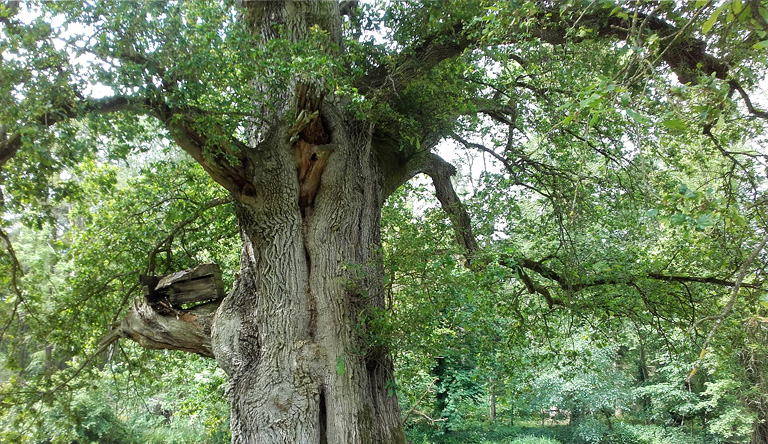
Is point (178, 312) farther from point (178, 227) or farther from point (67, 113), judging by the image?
point (67, 113)

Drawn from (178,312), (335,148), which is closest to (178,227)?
(178,312)

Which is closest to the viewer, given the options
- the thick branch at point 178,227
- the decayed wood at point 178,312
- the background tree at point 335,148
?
the background tree at point 335,148

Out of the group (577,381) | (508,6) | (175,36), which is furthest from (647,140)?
(577,381)

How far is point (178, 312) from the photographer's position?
5008 mm

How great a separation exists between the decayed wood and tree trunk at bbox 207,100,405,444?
414 mm

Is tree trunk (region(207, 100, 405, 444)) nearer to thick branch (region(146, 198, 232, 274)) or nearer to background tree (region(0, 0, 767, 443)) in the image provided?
background tree (region(0, 0, 767, 443))

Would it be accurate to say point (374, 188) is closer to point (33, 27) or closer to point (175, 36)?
point (175, 36)

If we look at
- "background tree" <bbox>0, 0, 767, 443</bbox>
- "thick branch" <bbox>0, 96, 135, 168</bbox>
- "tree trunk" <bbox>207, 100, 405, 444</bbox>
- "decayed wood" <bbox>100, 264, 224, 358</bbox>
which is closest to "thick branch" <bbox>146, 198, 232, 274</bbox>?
"background tree" <bbox>0, 0, 767, 443</bbox>

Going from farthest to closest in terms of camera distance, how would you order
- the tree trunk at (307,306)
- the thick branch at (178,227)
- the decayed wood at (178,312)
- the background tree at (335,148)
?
the thick branch at (178,227)
the decayed wood at (178,312)
the tree trunk at (307,306)
the background tree at (335,148)

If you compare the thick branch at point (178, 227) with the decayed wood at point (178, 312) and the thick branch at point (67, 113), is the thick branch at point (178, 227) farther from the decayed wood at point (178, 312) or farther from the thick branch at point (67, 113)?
the thick branch at point (67, 113)

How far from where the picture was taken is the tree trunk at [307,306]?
13.2ft

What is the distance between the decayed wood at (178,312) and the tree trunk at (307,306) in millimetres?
414

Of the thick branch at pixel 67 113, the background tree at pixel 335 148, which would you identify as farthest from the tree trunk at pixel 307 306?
the thick branch at pixel 67 113

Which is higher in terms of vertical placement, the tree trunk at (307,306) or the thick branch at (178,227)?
the thick branch at (178,227)
